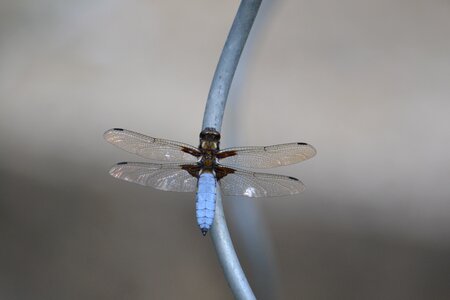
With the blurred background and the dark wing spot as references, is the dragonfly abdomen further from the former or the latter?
the blurred background

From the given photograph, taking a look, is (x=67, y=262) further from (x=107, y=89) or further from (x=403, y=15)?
(x=403, y=15)

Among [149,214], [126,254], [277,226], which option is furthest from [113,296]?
[277,226]

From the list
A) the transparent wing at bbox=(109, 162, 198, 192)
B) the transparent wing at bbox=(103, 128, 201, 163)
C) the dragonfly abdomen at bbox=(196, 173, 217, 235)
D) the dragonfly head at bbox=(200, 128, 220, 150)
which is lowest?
the dragonfly abdomen at bbox=(196, 173, 217, 235)

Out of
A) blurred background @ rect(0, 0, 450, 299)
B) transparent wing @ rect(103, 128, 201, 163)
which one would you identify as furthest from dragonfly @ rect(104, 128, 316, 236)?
blurred background @ rect(0, 0, 450, 299)

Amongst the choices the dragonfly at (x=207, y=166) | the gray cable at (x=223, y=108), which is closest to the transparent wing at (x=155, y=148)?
the dragonfly at (x=207, y=166)

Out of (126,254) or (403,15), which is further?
(126,254)

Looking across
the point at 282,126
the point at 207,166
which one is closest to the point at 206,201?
the point at 207,166
